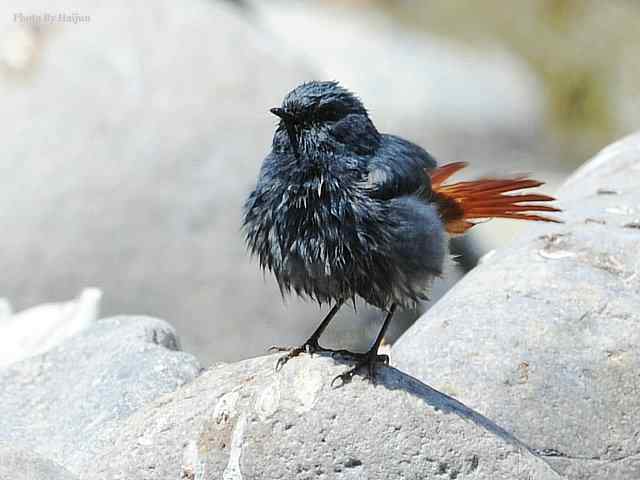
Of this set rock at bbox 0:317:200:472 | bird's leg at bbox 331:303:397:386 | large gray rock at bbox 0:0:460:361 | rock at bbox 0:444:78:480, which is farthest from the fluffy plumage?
large gray rock at bbox 0:0:460:361

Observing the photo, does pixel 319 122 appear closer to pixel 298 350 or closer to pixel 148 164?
pixel 298 350

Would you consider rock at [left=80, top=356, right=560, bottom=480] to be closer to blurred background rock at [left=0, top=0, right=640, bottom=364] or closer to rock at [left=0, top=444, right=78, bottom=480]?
rock at [left=0, top=444, right=78, bottom=480]

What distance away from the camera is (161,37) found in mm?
7559

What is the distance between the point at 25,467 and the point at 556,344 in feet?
6.91

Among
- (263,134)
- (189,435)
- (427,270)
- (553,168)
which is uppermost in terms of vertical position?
(553,168)

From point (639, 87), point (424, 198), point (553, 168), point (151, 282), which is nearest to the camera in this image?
point (424, 198)

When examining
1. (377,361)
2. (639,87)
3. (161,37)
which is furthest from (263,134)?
(639,87)

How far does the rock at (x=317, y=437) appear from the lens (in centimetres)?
383

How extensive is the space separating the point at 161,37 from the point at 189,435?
408cm

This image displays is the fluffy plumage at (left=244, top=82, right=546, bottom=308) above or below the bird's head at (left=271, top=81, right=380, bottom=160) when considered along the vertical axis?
below

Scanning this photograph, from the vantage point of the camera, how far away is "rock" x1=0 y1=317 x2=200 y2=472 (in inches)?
180

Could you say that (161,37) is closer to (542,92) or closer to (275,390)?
(275,390)

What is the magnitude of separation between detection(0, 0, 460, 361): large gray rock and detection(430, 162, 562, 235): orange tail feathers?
88.1 inches

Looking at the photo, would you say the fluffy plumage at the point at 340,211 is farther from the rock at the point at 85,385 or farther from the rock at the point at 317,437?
the rock at the point at 85,385
